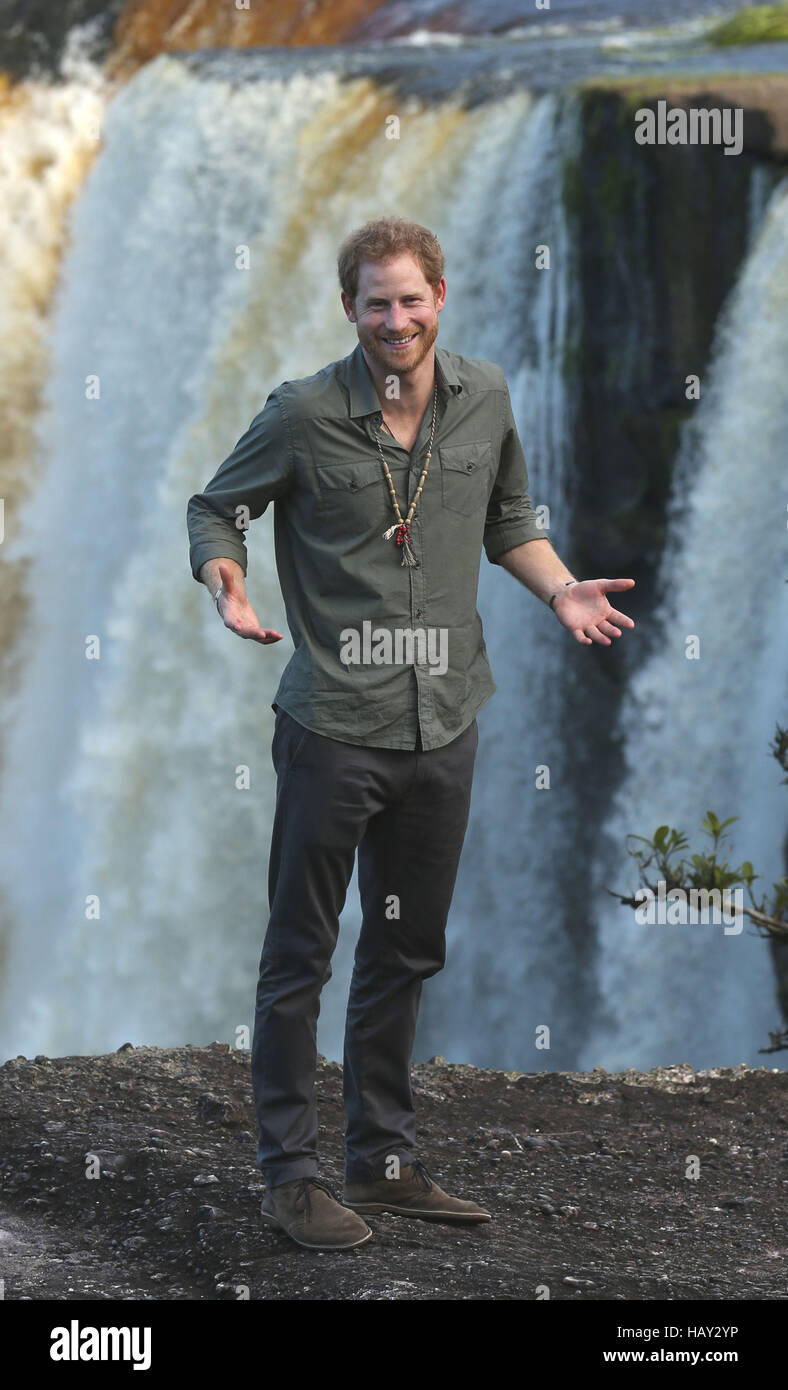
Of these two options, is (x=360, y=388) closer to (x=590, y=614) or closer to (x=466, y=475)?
(x=466, y=475)

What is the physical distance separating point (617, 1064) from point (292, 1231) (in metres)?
6.87

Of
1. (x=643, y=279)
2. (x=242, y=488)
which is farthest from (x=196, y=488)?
(x=242, y=488)

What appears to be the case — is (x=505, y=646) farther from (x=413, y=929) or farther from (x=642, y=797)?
(x=413, y=929)

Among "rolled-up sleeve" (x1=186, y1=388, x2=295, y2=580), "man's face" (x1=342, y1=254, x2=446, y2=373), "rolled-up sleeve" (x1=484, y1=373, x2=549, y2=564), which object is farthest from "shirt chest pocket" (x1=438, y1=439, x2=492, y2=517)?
"rolled-up sleeve" (x1=186, y1=388, x2=295, y2=580)

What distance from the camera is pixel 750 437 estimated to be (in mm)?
10195

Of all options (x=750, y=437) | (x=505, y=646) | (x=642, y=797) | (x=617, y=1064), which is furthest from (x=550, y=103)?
(x=617, y=1064)

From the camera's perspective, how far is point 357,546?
11.6ft

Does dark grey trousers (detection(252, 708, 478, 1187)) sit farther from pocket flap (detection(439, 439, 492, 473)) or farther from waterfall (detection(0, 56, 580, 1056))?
waterfall (detection(0, 56, 580, 1056))

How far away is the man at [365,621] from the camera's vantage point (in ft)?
11.6

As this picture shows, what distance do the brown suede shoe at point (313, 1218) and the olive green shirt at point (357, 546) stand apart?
977 mm

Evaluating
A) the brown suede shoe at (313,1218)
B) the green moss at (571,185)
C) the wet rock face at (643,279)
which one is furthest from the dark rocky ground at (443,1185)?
the green moss at (571,185)

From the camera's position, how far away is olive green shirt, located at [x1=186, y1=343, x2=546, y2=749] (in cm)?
354

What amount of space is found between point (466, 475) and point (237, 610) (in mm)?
618

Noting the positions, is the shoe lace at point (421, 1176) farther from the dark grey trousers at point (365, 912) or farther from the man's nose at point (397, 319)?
the man's nose at point (397, 319)
